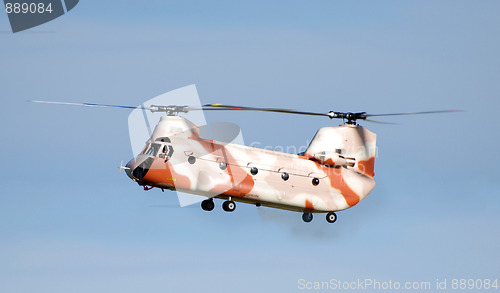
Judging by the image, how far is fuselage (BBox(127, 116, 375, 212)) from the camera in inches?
2013

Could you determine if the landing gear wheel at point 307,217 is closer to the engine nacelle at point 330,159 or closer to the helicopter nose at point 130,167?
the engine nacelle at point 330,159

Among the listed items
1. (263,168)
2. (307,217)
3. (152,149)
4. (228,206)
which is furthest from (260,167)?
(152,149)

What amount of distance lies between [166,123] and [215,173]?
11.3 feet

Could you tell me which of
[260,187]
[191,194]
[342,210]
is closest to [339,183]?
[342,210]

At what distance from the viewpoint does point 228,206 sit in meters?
52.3

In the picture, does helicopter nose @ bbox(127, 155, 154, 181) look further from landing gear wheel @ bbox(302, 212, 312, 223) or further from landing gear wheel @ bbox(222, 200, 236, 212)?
landing gear wheel @ bbox(302, 212, 312, 223)

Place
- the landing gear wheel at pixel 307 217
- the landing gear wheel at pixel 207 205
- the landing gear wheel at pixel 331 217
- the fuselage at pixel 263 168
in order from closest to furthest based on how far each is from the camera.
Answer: the fuselage at pixel 263 168, the landing gear wheel at pixel 207 205, the landing gear wheel at pixel 307 217, the landing gear wheel at pixel 331 217

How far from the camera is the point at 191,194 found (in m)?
51.8

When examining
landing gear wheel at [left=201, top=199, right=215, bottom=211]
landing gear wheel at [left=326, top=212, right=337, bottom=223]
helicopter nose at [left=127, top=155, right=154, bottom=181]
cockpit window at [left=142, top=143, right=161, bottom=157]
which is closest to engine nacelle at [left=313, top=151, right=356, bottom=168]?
landing gear wheel at [left=326, top=212, right=337, bottom=223]

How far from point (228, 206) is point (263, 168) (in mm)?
2763

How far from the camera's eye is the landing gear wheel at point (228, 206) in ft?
172

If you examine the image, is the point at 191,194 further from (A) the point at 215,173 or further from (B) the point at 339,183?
(B) the point at 339,183

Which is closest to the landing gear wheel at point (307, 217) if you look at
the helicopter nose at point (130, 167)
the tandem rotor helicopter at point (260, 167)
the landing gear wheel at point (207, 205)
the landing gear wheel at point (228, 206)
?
the tandem rotor helicopter at point (260, 167)

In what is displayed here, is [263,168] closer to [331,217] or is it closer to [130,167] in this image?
[331,217]
